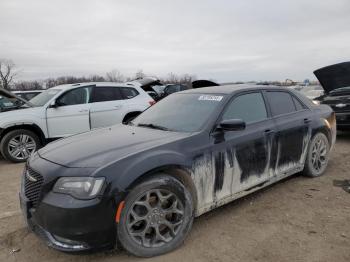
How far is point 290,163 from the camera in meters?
4.77

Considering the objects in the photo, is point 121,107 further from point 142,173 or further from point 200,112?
point 142,173

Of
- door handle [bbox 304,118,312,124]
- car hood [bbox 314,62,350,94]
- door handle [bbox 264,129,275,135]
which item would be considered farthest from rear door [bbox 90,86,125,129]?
car hood [bbox 314,62,350,94]

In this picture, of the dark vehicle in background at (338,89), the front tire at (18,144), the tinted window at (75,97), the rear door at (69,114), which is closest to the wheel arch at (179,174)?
the front tire at (18,144)

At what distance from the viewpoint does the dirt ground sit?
3.22 m

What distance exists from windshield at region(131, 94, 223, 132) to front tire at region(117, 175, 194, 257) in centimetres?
81

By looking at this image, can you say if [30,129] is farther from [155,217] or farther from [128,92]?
[155,217]

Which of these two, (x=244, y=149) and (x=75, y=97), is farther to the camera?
(x=75, y=97)

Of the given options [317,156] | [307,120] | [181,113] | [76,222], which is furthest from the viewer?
[317,156]

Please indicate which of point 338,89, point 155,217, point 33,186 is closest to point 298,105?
point 155,217

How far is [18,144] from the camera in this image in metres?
7.45

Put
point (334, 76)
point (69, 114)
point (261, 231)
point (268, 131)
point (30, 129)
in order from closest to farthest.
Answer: point (261, 231) < point (268, 131) < point (30, 129) < point (69, 114) < point (334, 76)

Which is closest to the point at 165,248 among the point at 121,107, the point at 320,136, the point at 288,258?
the point at 288,258

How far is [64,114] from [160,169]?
5.27 m

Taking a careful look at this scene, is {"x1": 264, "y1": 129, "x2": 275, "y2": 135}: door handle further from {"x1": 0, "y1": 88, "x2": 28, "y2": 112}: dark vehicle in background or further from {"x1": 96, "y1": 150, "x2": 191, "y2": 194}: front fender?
{"x1": 0, "y1": 88, "x2": 28, "y2": 112}: dark vehicle in background
